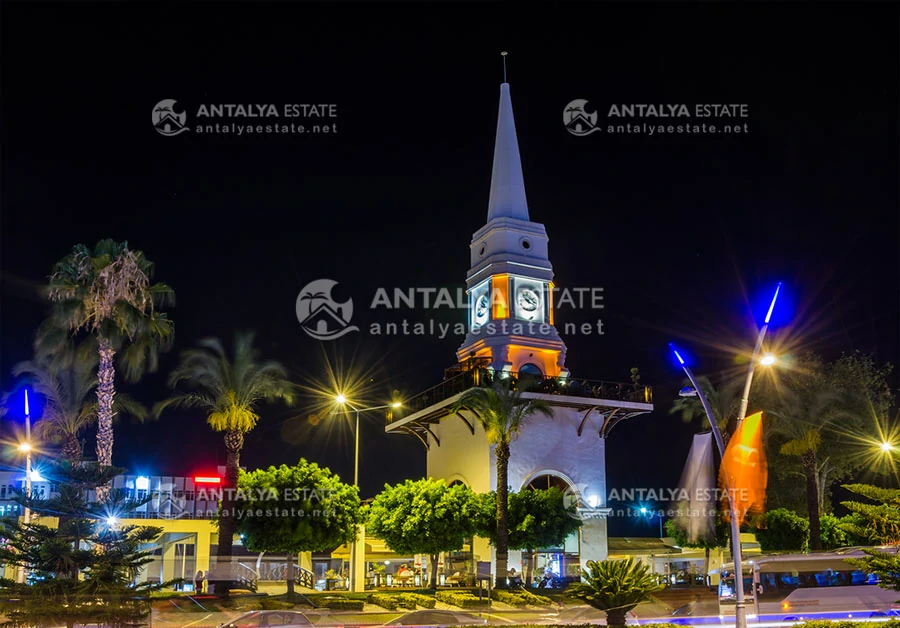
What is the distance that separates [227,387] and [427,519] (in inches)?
422

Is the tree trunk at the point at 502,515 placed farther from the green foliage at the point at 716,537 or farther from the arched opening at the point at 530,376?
the green foliage at the point at 716,537

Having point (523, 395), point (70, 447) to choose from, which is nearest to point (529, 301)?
point (523, 395)

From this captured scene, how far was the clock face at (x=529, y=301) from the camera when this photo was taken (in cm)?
5009

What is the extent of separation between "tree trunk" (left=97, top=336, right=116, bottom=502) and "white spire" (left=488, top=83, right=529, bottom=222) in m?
24.2

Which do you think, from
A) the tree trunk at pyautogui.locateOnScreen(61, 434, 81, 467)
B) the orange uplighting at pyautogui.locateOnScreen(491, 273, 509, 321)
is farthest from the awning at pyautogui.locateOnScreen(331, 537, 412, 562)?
the tree trunk at pyautogui.locateOnScreen(61, 434, 81, 467)

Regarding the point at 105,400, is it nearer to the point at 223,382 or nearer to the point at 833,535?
the point at 223,382

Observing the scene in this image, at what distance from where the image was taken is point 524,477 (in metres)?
45.1

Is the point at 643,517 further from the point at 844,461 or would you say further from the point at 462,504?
the point at 462,504

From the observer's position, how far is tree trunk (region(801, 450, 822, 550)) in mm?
41938

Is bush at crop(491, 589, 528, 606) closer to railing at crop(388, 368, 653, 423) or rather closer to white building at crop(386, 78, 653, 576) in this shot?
white building at crop(386, 78, 653, 576)

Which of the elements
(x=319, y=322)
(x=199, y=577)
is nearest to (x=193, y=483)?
(x=319, y=322)

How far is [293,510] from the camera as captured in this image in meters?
36.9

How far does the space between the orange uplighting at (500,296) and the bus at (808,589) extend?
21228 mm

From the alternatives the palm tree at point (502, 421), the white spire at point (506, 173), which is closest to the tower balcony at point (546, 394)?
the palm tree at point (502, 421)
